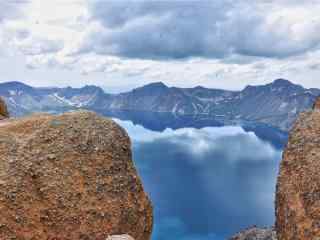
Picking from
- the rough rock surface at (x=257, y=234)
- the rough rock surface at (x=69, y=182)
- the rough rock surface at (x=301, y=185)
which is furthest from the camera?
the rough rock surface at (x=257, y=234)

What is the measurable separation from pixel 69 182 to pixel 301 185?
478 inches

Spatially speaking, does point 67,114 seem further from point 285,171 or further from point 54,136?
point 285,171

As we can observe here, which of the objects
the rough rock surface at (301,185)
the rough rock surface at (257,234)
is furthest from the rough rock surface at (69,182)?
the rough rock surface at (257,234)

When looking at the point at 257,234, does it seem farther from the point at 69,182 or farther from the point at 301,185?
the point at 69,182

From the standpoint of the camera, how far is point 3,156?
20.0m

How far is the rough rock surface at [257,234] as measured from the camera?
3494 centimetres

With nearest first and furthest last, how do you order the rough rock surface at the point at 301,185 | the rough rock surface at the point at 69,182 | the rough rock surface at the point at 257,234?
the rough rock surface at the point at 301,185 → the rough rock surface at the point at 69,182 → the rough rock surface at the point at 257,234

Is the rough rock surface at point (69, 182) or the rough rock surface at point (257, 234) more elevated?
the rough rock surface at point (69, 182)

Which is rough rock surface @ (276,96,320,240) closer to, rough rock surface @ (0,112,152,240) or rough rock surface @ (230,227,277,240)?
rough rock surface @ (0,112,152,240)

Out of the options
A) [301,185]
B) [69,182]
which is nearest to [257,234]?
[301,185]

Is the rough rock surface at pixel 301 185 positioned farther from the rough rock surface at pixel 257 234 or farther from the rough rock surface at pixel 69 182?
the rough rock surface at pixel 257 234

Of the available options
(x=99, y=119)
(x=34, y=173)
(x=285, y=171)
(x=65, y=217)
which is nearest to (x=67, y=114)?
(x=99, y=119)

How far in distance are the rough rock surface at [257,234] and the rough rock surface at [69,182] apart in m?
16.9

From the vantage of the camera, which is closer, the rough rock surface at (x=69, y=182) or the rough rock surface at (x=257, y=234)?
the rough rock surface at (x=69, y=182)
